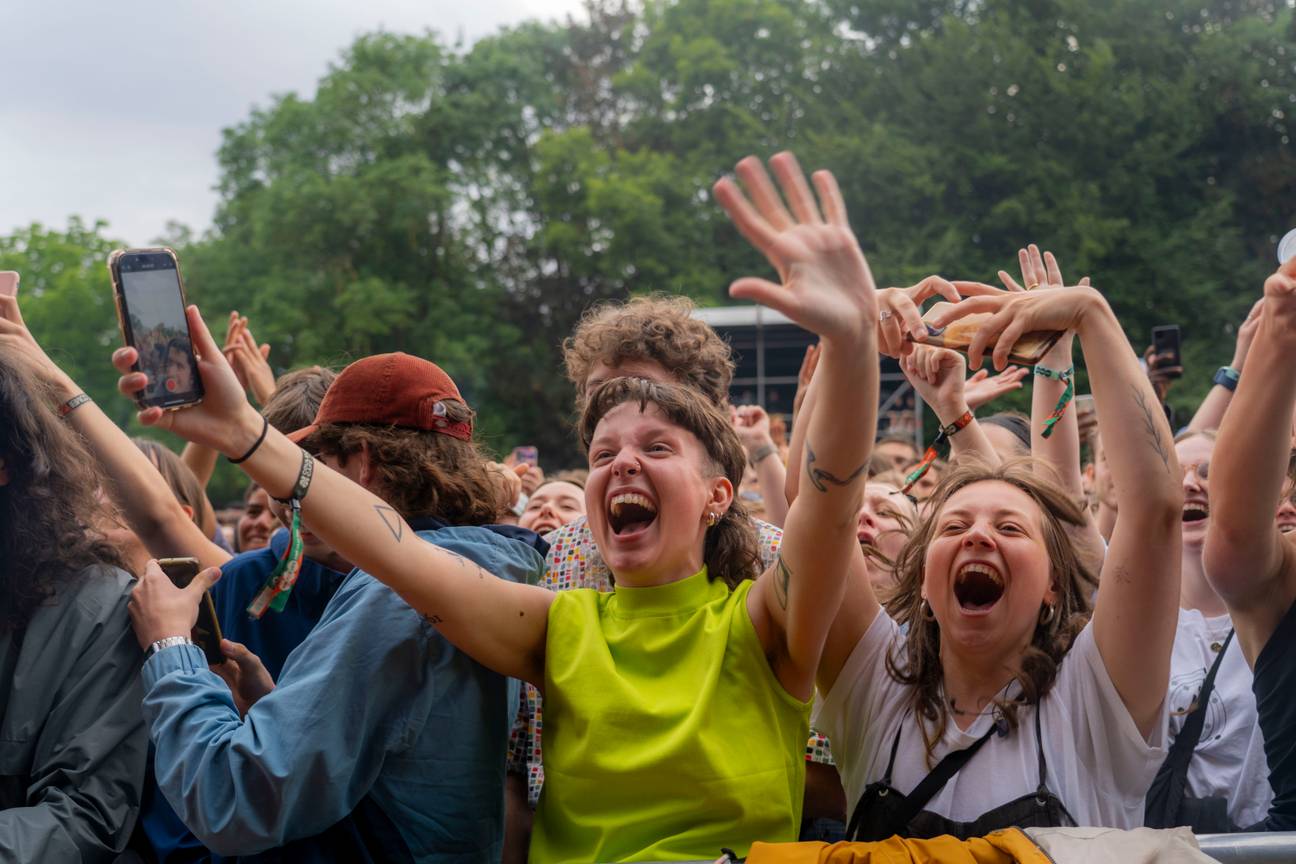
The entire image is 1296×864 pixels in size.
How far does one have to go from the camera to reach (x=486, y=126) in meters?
31.6

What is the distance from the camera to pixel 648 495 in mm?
2840

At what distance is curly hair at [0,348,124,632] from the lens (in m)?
2.82

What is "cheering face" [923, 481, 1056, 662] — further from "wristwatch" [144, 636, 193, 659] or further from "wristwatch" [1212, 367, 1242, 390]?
"wristwatch" [1212, 367, 1242, 390]

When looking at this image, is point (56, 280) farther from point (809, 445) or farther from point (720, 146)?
point (809, 445)

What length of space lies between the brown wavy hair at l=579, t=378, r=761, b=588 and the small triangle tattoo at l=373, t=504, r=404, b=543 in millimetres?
593

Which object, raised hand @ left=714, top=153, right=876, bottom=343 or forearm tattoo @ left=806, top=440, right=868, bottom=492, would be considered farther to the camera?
forearm tattoo @ left=806, top=440, right=868, bottom=492

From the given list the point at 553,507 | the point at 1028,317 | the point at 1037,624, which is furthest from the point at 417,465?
the point at 553,507

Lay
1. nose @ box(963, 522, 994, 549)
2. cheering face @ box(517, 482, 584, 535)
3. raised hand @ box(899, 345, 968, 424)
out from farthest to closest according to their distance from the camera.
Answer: cheering face @ box(517, 482, 584, 535)
raised hand @ box(899, 345, 968, 424)
nose @ box(963, 522, 994, 549)

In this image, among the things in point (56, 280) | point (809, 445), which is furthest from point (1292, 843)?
point (56, 280)

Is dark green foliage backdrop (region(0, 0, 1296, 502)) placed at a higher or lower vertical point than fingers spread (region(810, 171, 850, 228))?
higher

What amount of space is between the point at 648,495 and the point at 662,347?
2.74 feet

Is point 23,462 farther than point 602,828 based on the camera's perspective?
Yes

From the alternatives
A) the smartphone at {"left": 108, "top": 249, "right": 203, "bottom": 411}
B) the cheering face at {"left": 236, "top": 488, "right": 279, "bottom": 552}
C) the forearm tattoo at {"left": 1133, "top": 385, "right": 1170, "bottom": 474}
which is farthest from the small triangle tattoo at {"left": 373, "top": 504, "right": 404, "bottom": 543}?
the cheering face at {"left": 236, "top": 488, "right": 279, "bottom": 552}

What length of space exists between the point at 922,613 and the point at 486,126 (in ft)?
98.0
